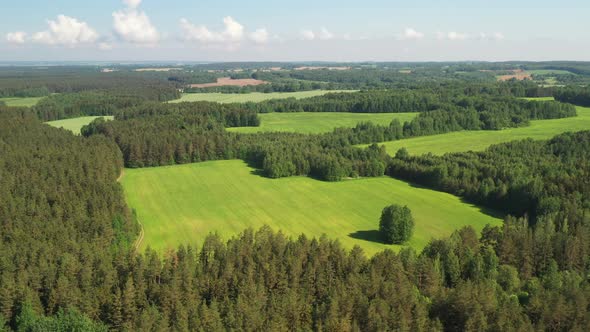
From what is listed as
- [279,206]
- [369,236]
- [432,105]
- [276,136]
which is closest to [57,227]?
[279,206]

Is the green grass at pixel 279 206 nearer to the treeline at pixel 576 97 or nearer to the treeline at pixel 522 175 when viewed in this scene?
the treeline at pixel 522 175

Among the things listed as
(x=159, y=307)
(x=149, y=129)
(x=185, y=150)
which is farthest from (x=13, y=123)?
(x=159, y=307)

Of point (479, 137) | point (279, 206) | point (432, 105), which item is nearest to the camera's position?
point (279, 206)

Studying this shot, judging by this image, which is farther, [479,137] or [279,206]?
[479,137]

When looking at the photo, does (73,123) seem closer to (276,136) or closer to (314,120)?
(276,136)

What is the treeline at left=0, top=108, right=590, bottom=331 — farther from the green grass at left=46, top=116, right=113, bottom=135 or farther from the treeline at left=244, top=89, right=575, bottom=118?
the treeline at left=244, top=89, right=575, bottom=118

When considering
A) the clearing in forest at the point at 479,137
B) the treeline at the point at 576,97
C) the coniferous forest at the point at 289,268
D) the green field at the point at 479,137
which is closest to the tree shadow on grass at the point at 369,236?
the coniferous forest at the point at 289,268

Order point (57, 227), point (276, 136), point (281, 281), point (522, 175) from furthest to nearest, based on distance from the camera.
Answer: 1. point (276, 136)
2. point (522, 175)
3. point (57, 227)
4. point (281, 281)

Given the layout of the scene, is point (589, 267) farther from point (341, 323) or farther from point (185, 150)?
point (185, 150)
